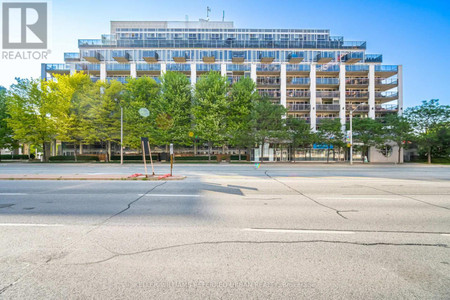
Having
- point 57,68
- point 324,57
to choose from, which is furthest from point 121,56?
point 324,57

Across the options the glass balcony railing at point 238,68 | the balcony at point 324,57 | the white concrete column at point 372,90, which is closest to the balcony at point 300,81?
the balcony at point 324,57

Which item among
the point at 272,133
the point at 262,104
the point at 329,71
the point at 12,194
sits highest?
the point at 329,71

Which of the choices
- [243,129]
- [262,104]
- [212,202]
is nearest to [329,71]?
[262,104]

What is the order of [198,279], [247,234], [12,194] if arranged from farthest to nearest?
[12,194]
[247,234]
[198,279]

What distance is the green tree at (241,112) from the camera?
3412 centimetres

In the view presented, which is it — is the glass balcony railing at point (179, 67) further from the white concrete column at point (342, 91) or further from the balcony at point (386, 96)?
the balcony at point (386, 96)

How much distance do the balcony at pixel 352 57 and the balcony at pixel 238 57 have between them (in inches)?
910

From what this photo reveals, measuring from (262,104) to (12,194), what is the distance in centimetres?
3059

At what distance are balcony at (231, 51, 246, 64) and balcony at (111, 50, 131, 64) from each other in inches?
922

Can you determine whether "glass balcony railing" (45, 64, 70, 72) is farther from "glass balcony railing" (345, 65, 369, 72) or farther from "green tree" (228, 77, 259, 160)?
"glass balcony railing" (345, 65, 369, 72)

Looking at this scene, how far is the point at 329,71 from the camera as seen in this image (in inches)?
1885

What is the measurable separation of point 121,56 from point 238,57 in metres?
25.8

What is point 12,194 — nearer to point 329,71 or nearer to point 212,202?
point 212,202

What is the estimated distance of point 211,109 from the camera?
34.6 metres
